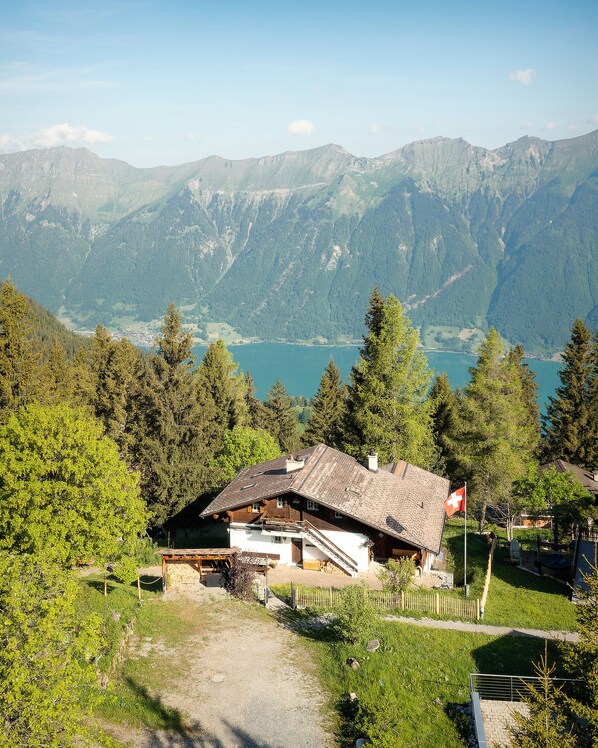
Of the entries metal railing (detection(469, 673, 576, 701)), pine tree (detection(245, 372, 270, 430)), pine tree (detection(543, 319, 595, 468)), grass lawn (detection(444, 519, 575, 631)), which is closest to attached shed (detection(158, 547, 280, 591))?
grass lawn (detection(444, 519, 575, 631))

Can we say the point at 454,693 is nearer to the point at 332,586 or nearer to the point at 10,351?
the point at 332,586

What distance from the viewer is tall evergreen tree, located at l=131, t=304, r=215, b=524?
142ft

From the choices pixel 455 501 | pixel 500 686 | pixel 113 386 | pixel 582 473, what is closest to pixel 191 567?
pixel 455 501

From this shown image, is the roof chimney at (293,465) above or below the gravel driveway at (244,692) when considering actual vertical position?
above

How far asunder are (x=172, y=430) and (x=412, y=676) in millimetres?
24284

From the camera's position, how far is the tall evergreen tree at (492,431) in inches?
1806

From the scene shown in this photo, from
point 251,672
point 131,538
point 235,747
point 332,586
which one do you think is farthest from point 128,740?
point 332,586

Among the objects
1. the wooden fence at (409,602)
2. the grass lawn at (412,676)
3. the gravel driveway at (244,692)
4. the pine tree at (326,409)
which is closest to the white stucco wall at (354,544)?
the wooden fence at (409,602)

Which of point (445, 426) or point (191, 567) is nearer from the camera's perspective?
point (191, 567)

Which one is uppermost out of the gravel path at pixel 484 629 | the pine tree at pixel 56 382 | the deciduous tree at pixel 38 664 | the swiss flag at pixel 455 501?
the pine tree at pixel 56 382

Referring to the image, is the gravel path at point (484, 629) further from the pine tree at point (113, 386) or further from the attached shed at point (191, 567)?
the pine tree at point (113, 386)

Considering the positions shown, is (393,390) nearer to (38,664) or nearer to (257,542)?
(257,542)

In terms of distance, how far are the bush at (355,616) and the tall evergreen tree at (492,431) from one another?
Answer: 21.9 m

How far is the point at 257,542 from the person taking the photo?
123 feet
